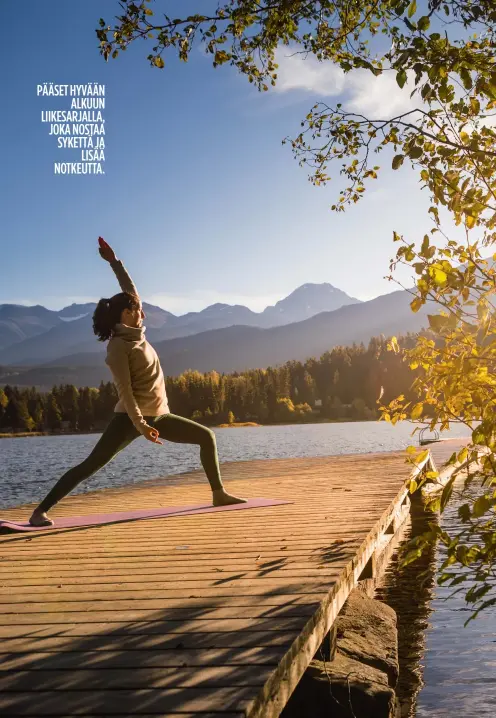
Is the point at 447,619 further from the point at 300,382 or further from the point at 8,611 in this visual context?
the point at 300,382

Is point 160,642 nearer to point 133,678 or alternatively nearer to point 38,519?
point 133,678

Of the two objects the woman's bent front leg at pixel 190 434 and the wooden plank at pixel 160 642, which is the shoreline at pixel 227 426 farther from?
the wooden plank at pixel 160 642

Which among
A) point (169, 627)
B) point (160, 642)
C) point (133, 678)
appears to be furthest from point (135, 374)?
point (133, 678)

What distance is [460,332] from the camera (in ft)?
11.9

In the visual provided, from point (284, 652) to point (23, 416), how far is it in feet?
559

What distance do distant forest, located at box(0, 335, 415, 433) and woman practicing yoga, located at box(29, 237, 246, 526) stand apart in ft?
490

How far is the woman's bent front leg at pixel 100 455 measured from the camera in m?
6.68

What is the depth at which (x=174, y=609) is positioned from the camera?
12.6ft

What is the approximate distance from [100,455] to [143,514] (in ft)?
5.49

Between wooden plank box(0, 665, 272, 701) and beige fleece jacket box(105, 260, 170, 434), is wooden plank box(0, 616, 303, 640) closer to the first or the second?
wooden plank box(0, 665, 272, 701)

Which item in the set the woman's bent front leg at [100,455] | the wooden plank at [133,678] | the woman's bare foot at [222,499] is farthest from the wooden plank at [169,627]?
the woman's bare foot at [222,499]

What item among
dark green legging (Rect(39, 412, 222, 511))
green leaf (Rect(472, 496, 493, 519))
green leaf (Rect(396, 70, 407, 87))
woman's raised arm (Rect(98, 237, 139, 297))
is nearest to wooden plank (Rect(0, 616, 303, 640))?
green leaf (Rect(472, 496, 493, 519))

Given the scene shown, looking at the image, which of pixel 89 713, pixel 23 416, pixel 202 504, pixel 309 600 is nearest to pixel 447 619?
pixel 202 504

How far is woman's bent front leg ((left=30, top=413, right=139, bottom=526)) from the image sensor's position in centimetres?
668
